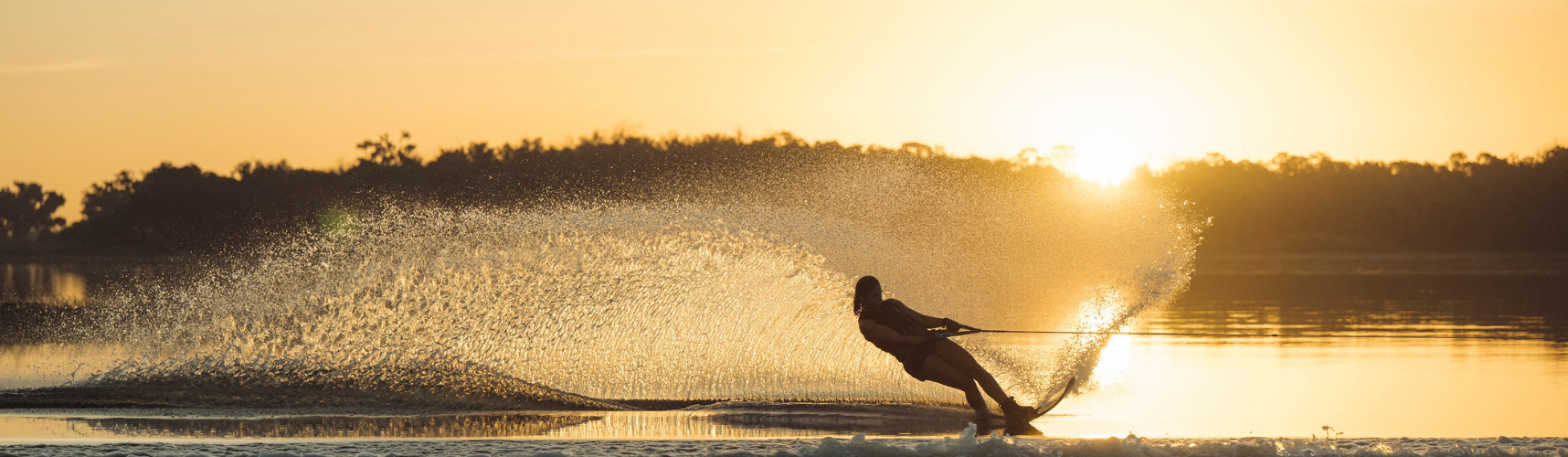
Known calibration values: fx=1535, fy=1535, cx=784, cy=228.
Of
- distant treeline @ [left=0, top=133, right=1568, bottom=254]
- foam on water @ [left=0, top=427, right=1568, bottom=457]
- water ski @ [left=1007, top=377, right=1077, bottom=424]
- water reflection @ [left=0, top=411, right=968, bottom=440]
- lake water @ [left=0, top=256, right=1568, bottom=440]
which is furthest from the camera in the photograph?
distant treeline @ [left=0, top=133, right=1568, bottom=254]

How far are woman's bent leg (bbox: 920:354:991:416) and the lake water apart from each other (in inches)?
10.2

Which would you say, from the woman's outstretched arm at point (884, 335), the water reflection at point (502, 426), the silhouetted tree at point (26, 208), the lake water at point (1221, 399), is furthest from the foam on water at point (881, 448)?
the silhouetted tree at point (26, 208)

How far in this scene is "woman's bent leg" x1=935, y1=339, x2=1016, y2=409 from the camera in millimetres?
11375

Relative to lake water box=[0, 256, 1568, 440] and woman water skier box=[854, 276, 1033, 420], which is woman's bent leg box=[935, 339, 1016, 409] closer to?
woman water skier box=[854, 276, 1033, 420]

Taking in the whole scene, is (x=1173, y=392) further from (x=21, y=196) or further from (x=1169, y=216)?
(x=21, y=196)

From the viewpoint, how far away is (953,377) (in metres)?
11.5

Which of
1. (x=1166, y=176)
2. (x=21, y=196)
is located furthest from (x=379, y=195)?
(x=21, y=196)

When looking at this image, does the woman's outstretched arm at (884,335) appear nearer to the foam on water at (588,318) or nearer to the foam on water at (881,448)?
the foam on water at (588,318)

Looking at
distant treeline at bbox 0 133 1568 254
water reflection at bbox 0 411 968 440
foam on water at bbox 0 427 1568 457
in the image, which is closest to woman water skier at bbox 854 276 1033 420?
water reflection at bbox 0 411 968 440

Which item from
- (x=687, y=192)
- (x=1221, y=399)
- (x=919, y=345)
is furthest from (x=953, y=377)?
(x=687, y=192)

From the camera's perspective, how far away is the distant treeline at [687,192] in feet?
326

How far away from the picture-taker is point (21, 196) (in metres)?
154

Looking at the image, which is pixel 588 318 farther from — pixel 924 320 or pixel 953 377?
pixel 953 377

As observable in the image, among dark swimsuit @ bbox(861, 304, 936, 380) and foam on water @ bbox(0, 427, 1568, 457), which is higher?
dark swimsuit @ bbox(861, 304, 936, 380)
